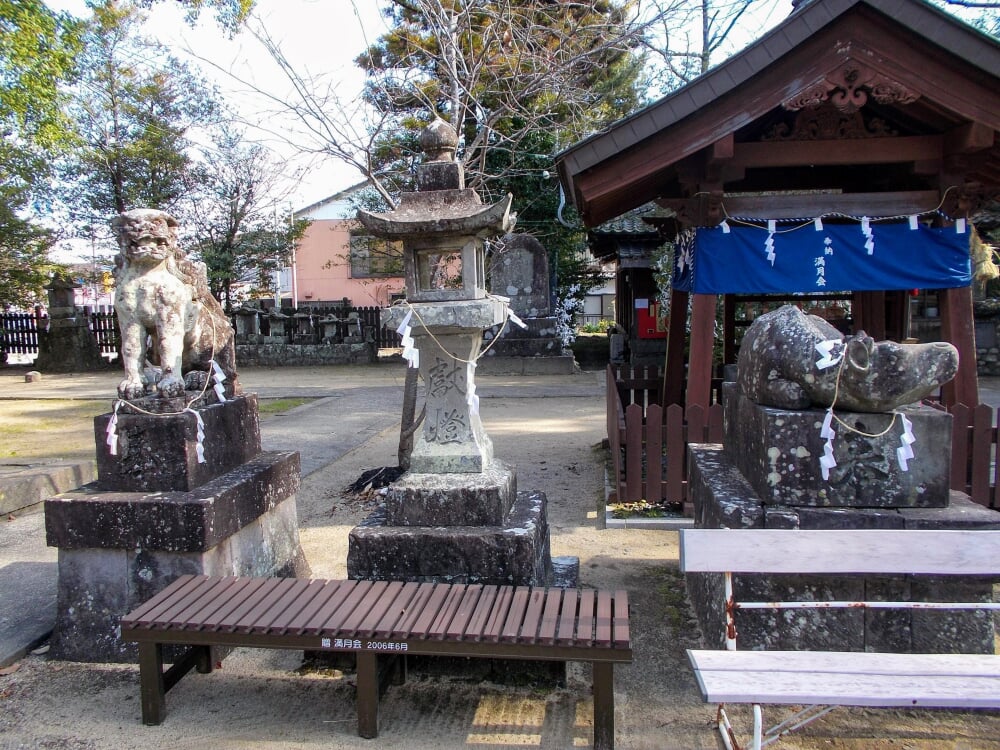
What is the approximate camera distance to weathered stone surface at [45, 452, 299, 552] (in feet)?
12.0

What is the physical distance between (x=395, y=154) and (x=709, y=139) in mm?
8546

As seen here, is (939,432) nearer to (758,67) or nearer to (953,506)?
(953,506)

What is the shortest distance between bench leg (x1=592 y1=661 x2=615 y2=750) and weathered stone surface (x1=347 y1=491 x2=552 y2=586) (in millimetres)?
816

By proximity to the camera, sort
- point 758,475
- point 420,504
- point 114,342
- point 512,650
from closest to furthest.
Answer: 1. point 512,650
2. point 758,475
3. point 420,504
4. point 114,342

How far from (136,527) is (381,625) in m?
1.62

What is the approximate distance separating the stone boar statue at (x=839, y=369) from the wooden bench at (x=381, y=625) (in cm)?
126

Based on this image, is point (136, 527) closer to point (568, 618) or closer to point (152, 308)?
point (152, 308)

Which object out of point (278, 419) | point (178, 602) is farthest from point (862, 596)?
point (278, 419)

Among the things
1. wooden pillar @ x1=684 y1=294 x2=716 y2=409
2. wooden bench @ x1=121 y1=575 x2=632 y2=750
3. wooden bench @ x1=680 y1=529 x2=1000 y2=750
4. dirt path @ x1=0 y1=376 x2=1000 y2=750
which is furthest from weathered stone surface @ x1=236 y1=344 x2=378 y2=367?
wooden bench @ x1=680 y1=529 x2=1000 y2=750

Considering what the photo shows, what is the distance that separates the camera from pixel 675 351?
771cm

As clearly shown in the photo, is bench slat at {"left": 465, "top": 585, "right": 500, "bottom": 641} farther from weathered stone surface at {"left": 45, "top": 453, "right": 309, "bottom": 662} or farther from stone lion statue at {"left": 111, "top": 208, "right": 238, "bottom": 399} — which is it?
stone lion statue at {"left": 111, "top": 208, "right": 238, "bottom": 399}

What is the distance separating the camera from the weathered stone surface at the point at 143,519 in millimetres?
3664

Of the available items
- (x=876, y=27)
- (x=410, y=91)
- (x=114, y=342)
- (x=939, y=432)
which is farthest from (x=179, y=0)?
(x=114, y=342)

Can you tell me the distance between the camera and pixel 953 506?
3.32 m
